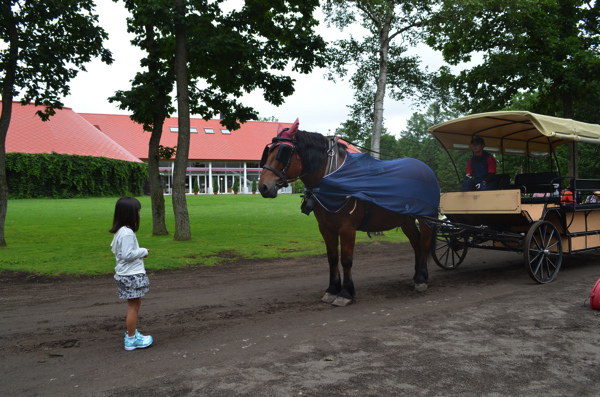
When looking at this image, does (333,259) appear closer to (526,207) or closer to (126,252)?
(126,252)

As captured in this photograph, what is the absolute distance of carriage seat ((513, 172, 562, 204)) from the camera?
7.48 metres

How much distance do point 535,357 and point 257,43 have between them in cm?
1143

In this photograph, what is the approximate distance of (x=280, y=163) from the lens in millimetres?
5418

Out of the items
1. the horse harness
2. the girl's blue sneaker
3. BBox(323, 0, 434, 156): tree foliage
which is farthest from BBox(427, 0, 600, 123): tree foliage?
the girl's blue sneaker

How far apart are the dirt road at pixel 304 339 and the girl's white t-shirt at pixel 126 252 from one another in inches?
30.7

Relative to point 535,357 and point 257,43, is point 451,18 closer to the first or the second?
point 257,43

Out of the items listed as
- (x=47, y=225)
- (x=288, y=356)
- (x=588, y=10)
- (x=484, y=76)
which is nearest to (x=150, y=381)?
(x=288, y=356)

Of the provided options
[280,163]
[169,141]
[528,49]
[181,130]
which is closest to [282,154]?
[280,163]

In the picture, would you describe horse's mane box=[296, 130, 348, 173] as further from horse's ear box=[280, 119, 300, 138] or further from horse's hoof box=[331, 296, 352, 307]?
horse's hoof box=[331, 296, 352, 307]

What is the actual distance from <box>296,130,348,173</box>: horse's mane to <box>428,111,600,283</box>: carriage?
232 centimetres

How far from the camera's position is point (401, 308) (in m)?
5.56

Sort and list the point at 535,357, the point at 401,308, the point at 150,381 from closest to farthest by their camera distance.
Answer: the point at 150,381
the point at 535,357
the point at 401,308

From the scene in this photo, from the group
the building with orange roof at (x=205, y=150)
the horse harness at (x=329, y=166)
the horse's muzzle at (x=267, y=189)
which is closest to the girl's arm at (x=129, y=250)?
the horse's muzzle at (x=267, y=189)

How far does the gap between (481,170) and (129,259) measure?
21.2 ft
